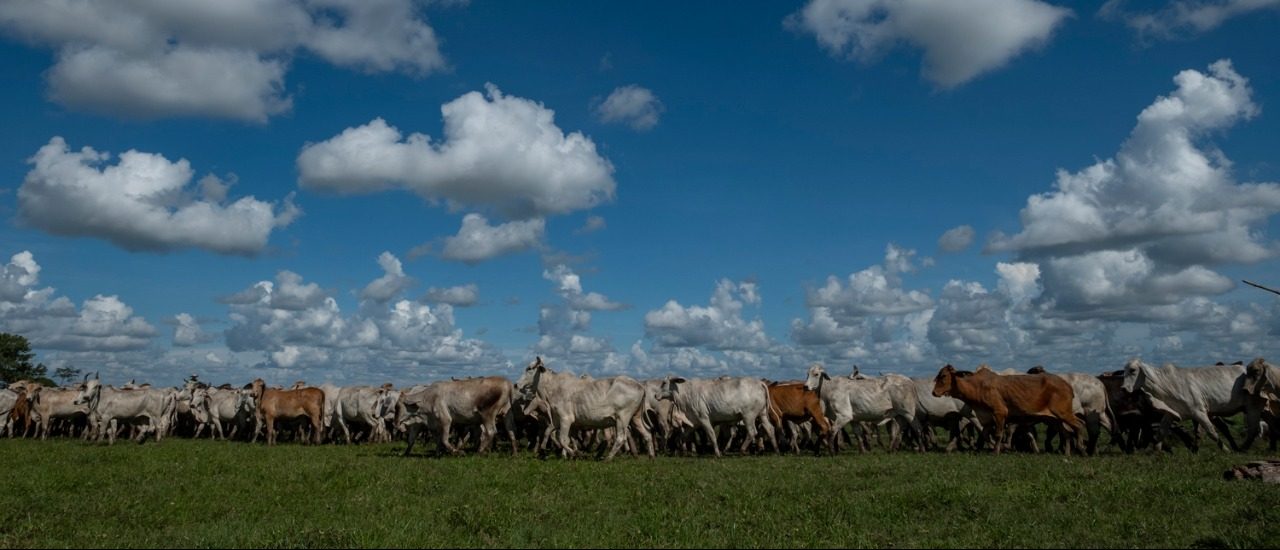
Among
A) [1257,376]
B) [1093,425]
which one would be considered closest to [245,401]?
[1093,425]

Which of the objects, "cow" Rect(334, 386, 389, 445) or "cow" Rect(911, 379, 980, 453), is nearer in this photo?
"cow" Rect(911, 379, 980, 453)

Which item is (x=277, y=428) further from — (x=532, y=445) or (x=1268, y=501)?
(x=1268, y=501)

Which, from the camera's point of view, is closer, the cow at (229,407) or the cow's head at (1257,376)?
the cow's head at (1257,376)

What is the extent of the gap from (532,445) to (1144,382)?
61.7 ft

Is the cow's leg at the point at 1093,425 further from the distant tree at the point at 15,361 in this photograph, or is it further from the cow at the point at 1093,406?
the distant tree at the point at 15,361

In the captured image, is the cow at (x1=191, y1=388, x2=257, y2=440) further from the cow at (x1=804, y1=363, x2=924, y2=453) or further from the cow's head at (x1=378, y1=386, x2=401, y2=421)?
the cow at (x1=804, y1=363, x2=924, y2=453)

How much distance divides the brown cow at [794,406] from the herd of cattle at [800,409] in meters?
0.04

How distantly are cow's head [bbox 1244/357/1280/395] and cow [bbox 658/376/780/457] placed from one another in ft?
41.0

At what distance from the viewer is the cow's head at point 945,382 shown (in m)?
23.7

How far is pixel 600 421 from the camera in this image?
22891mm

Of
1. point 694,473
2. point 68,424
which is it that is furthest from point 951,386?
point 68,424

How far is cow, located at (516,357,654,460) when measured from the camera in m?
22.7

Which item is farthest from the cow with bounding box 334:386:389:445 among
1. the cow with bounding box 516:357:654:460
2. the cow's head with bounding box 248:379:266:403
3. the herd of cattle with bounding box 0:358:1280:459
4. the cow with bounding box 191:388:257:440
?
the cow with bounding box 516:357:654:460

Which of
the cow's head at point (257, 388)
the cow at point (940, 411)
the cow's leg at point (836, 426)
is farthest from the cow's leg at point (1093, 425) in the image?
the cow's head at point (257, 388)
